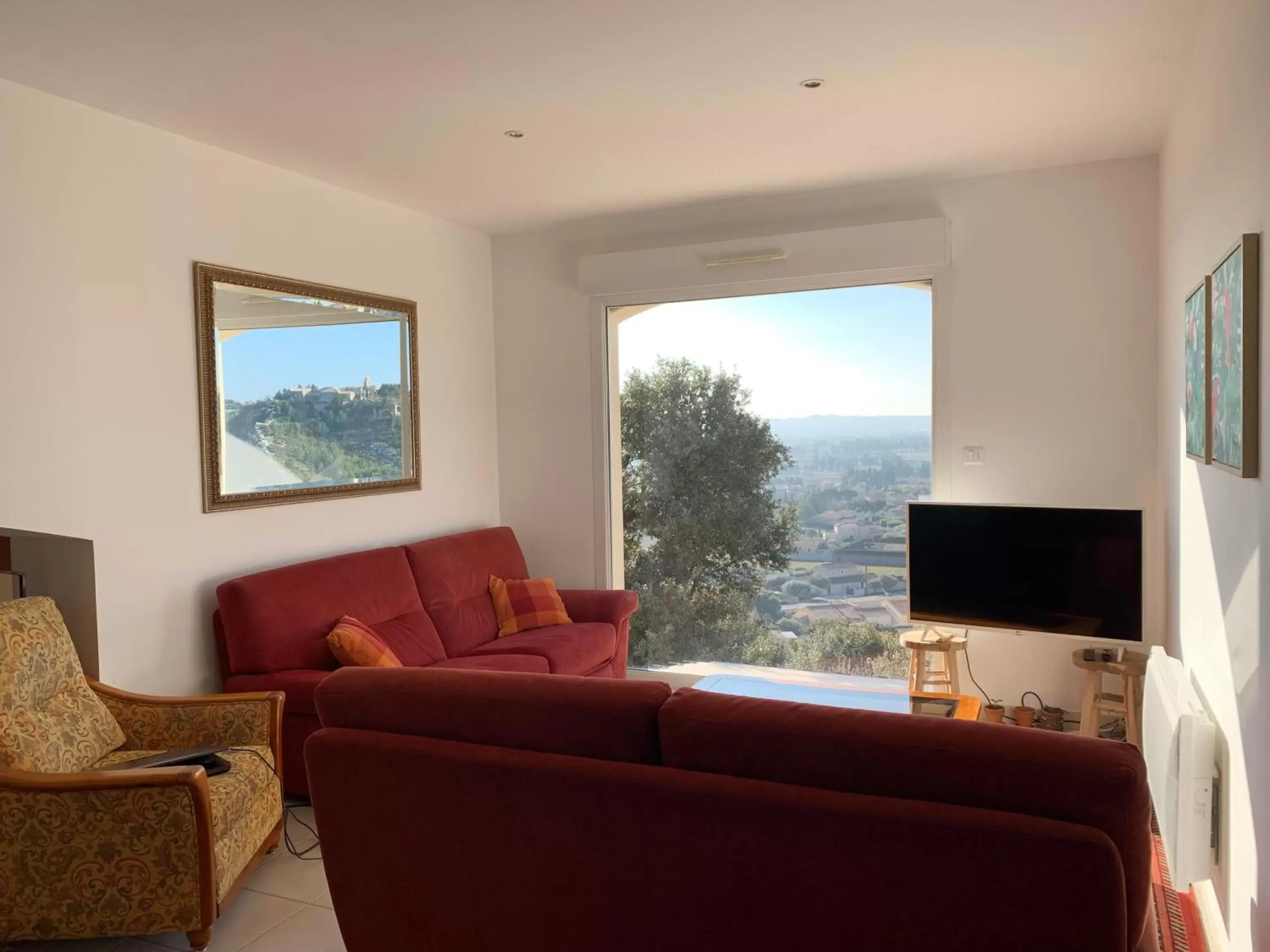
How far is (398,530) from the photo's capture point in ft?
16.4

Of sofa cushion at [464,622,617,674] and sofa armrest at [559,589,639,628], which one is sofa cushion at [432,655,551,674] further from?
sofa armrest at [559,589,639,628]

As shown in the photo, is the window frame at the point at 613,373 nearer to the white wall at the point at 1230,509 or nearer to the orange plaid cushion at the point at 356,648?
the white wall at the point at 1230,509

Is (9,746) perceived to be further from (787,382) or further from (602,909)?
(787,382)

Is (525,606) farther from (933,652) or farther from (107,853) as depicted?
(107,853)

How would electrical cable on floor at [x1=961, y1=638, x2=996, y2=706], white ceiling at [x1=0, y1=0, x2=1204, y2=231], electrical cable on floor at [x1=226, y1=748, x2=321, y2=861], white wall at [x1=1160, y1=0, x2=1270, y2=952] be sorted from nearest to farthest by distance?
1. white wall at [x1=1160, y1=0, x2=1270, y2=952]
2. white ceiling at [x1=0, y1=0, x2=1204, y2=231]
3. electrical cable on floor at [x1=226, y1=748, x2=321, y2=861]
4. electrical cable on floor at [x1=961, y1=638, x2=996, y2=706]

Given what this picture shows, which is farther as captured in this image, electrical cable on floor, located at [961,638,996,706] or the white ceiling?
electrical cable on floor, located at [961,638,996,706]

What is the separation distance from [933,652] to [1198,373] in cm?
227

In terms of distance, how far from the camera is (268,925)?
2.84 metres

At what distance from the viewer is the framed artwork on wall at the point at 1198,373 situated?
8.27 feet

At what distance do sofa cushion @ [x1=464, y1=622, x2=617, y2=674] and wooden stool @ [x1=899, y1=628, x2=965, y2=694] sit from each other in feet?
4.79

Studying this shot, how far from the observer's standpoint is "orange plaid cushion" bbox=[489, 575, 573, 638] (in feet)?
16.1

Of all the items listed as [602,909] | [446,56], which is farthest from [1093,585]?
[446,56]

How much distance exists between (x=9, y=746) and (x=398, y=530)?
2.41 m

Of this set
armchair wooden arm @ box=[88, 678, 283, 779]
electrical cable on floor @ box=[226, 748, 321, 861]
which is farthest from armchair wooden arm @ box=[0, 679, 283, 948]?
armchair wooden arm @ box=[88, 678, 283, 779]
